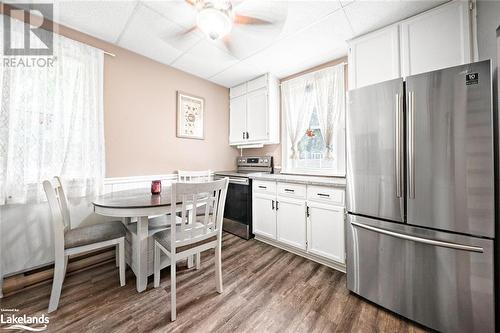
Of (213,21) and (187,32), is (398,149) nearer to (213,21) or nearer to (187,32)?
(213,21)

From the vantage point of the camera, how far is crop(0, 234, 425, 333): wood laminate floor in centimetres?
140

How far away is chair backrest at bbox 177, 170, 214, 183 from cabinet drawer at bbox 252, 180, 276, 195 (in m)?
0.90

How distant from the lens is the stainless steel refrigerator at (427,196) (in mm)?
1198

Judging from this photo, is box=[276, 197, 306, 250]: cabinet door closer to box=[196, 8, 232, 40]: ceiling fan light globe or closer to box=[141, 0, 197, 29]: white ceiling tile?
box=[196, 8, 232, 40]: ceiling fan light globe

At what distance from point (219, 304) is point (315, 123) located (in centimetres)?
258

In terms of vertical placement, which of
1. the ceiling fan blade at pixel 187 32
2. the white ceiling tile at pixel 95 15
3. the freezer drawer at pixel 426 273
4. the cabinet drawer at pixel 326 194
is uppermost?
the white ceiling tile at pixel 95 15

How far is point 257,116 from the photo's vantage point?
10.8 ft

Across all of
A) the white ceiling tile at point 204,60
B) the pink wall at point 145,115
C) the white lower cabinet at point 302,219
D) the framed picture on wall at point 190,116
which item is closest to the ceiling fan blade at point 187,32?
the white ceiling tile at point 204,60

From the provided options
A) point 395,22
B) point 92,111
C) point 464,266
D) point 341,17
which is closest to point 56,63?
point 92,111

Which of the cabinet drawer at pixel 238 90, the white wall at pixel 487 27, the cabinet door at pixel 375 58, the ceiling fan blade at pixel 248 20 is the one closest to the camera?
the white wall at pixel 487 27

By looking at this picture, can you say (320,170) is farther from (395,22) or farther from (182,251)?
(182,251)

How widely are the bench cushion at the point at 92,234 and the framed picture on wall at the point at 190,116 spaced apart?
1.61 meters

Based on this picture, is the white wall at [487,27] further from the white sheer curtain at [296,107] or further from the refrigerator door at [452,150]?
the white sheer curtain at [296,107]

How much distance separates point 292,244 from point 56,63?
3.24 meters
